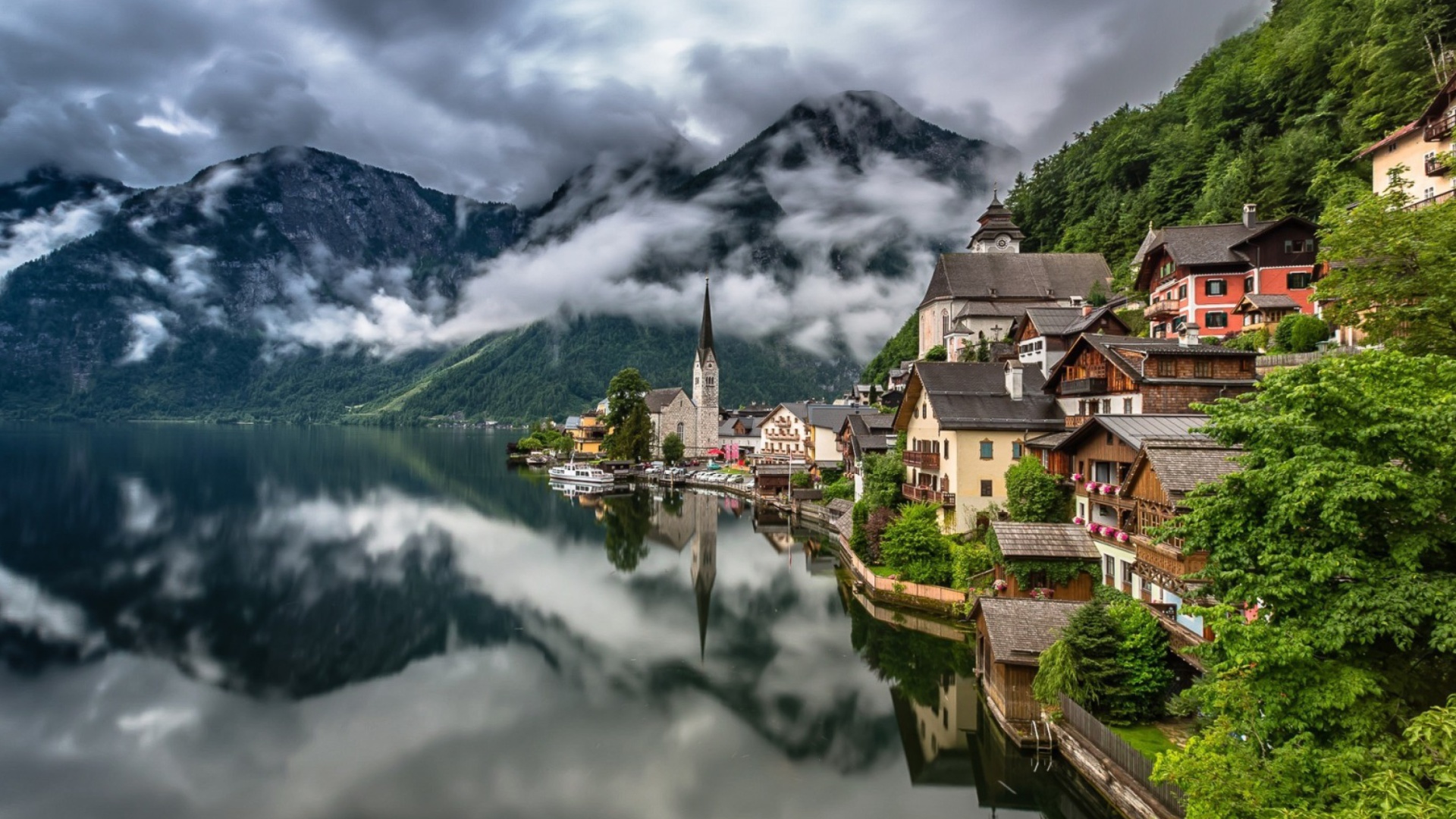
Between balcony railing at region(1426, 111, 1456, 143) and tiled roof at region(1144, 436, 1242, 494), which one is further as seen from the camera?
balcony railing at region(1426, 111, 1456, 143)

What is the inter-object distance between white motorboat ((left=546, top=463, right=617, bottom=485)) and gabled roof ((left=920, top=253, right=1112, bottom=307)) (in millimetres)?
41930

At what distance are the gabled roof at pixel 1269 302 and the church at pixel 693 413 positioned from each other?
272 feet

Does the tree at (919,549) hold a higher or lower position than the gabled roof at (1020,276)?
lower

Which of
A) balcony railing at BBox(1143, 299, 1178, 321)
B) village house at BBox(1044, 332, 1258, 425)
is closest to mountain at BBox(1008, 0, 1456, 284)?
village house at BBox(1044, 332, 1258, 425)

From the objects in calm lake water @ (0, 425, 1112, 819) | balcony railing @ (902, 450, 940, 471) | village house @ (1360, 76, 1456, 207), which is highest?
village house @ (1360, 76, 1456, 207)

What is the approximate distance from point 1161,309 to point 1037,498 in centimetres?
2218

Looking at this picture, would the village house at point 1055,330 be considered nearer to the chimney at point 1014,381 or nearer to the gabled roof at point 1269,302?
the chimney at point 1014,381

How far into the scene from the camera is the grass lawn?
16891mm

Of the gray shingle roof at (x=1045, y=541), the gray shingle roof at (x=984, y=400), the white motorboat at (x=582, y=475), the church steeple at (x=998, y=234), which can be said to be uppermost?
the church steeple at (x=998, y=234)

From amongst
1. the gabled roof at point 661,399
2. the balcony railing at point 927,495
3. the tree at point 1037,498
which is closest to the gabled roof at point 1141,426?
the tree at point 1037,498

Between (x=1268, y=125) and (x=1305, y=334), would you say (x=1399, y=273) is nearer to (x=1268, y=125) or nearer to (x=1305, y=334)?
(x=1305, y=334)

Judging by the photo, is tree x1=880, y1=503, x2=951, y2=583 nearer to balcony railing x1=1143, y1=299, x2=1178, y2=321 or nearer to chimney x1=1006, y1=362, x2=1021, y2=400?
chimney x1=1006, y1=362, x2=1021, y2=400

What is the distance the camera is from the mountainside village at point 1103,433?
20.5 m

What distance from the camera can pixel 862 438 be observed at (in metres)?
55.3
